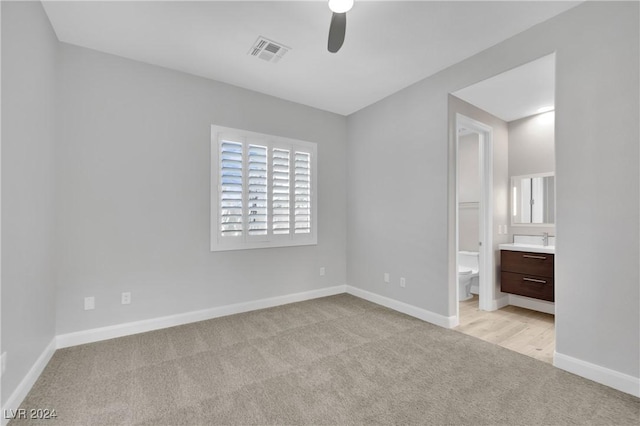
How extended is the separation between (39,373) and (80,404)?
650 millimetres

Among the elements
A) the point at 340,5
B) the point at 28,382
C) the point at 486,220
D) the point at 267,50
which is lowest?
the point at 28,382

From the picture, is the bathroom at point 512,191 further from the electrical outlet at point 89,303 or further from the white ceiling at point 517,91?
the electrical outlet at point 89,303

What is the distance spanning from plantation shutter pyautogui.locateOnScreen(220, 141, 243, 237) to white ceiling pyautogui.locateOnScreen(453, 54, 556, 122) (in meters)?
2.58

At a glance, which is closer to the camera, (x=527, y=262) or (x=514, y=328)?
(x=514, y=328)

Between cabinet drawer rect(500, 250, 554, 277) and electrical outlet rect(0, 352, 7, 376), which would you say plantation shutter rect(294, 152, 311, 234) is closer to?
cabinet drawer rect(500, 250, 554, 277)

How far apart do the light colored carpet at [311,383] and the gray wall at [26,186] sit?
1.27 ft

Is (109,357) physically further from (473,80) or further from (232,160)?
(473,80)

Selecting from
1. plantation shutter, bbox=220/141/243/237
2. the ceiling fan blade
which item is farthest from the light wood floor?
the ceiling fan blade

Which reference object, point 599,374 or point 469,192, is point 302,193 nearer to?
point 469,192

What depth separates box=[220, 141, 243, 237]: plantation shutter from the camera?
11.0ft

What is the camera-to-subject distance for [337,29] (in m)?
1.85

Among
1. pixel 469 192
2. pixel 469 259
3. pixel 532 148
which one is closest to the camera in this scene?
pixel 532 148

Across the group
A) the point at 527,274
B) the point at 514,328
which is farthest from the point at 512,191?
the point at 514,328

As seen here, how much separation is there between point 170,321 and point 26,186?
180cm
